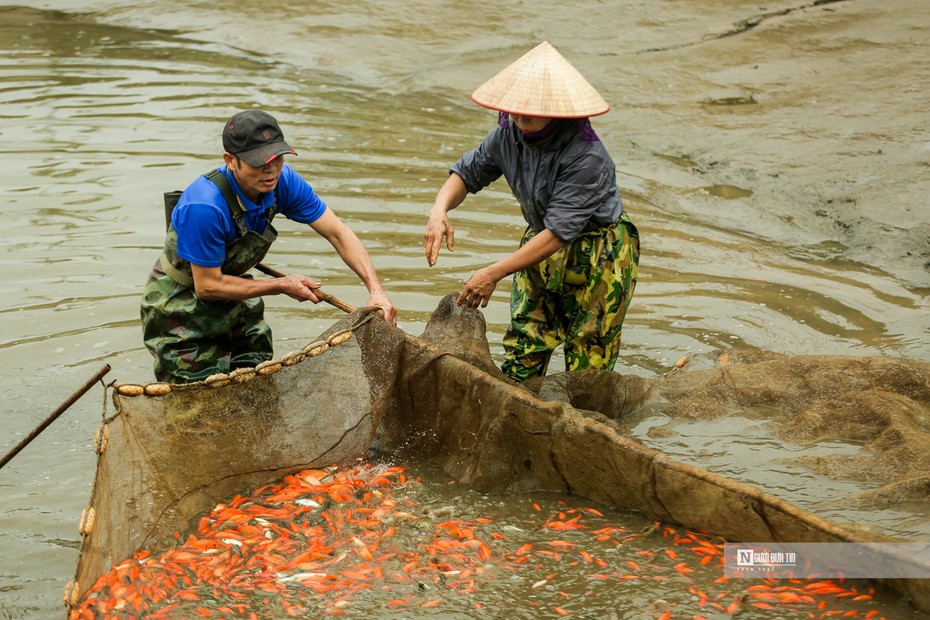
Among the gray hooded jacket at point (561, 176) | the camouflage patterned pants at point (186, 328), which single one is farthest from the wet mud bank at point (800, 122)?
the camouflage patterned pants at point (186, 328)

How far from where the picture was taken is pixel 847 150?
916 cm

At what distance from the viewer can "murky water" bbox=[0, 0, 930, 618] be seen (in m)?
6.42

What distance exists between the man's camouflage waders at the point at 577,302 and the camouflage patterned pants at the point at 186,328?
1.39 meters

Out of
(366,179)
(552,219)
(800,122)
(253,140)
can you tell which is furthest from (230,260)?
(800,122)

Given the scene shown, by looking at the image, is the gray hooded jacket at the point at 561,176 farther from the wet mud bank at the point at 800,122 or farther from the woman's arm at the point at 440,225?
the wet mud bank at the point at 800,122

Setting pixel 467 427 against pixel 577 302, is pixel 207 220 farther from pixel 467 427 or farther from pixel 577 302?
pixel 577 302

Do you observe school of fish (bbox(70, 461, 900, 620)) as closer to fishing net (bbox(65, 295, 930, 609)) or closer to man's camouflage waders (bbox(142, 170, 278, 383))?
fishing net (bbox(65, 295, 930, 609))

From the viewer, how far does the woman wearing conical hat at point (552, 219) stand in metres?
4.82

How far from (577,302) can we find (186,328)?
1904mm

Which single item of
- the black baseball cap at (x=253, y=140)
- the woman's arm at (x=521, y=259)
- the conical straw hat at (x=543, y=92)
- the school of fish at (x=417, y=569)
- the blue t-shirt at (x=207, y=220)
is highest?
the conical straw hat at (x=543, y=92)

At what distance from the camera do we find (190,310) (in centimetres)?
489

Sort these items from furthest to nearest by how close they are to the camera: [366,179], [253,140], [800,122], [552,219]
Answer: [800,122], [366,179], [552,219], [253,140]

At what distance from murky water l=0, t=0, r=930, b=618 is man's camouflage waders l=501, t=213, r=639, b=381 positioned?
2.84ft

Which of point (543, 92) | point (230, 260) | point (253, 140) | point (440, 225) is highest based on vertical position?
point (543, 92)
